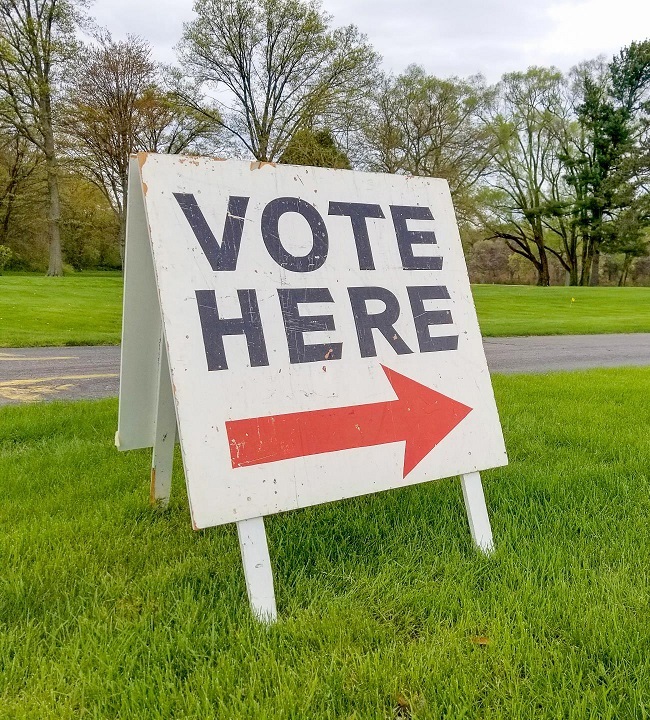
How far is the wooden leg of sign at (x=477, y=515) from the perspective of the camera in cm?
224

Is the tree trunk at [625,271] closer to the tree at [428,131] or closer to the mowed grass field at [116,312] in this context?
the mowed grass field at [116,312]

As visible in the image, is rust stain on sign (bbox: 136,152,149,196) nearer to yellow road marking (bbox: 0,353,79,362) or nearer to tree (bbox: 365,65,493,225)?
yellow road marking (bbox: 0,353,79,362)

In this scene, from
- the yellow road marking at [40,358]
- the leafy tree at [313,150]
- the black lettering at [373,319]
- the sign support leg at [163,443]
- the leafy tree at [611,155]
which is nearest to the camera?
the black lettering at [373,319]

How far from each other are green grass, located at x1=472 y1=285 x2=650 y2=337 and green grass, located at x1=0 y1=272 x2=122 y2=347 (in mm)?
9311

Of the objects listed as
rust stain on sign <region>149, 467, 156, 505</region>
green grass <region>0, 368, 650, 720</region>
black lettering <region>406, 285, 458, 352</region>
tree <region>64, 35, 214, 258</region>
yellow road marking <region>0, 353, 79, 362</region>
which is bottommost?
green grass <region>0, 368, 650, 720</region>

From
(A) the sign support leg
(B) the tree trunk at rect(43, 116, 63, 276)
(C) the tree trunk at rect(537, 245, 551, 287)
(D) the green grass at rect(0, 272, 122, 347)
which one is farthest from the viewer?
(C) the tree trunk at rect(537, 245, 551, 287)

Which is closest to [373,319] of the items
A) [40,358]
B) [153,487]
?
[153,487]

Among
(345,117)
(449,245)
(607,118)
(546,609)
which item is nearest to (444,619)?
(546,609)

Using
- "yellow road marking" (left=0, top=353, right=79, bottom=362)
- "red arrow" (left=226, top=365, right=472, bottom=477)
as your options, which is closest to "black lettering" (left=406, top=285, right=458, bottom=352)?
"red arrow" (left=226, top=365, right=472, bottom=477)

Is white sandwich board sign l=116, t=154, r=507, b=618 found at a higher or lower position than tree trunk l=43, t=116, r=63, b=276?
lower

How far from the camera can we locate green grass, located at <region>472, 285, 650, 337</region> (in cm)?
1473

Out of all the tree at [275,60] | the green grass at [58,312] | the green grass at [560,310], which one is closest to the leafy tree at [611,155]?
the green grass at [560,310]

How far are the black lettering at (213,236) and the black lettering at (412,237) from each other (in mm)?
724

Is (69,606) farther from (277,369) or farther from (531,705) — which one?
(531,705)
